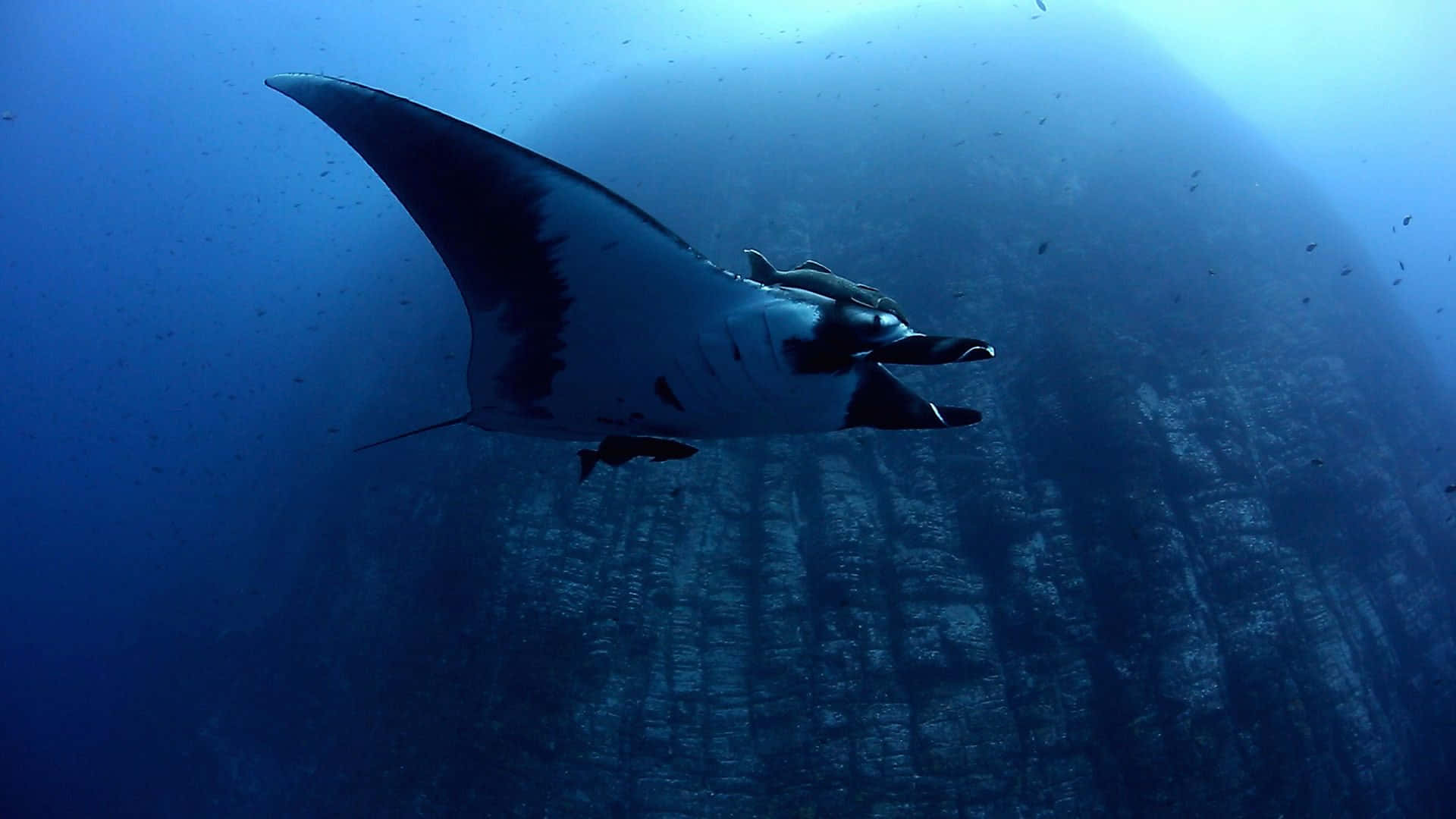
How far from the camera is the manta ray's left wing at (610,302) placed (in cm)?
204

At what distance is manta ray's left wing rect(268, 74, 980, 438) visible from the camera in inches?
80.2

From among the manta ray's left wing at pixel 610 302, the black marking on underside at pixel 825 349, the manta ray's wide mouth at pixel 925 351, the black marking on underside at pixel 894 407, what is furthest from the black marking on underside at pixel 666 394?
the manta ray's wide mouth at pixel 925 351

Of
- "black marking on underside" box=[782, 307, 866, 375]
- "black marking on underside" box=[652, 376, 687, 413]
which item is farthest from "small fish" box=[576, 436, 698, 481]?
"black marking on underside" box=[782, 307, 866, 375]

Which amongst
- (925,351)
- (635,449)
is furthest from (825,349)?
(635,449)

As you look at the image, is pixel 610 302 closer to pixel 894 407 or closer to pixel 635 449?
pixel 635 449

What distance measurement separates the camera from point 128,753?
66.2ft

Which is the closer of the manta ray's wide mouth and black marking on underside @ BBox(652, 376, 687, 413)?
the manta ray's wide mouth

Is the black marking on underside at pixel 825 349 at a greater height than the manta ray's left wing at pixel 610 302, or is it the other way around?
the manta ray's left wing at pixel 610 302

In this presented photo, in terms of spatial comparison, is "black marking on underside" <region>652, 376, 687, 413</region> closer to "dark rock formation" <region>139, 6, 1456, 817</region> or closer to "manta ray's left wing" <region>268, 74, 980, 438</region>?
"manta ray's left wing" <region>268, 74, 980, 438</region>

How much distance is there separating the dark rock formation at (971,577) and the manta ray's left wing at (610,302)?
32.1ft

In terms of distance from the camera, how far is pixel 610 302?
95.8 inches

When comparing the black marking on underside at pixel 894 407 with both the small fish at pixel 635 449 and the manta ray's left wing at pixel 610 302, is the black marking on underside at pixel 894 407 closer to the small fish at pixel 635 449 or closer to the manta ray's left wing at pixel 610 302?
the manta ray's left wing at pixel 610 302

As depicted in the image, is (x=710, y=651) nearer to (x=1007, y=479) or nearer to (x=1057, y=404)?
(x=1007, y=479)

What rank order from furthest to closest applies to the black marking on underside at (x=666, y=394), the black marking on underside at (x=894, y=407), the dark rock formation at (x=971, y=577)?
the dark rock formation at (x=971, y=577) → the black marking on underside at (x=666, y=394) → the black marking on underside at (x=894, y=407)
